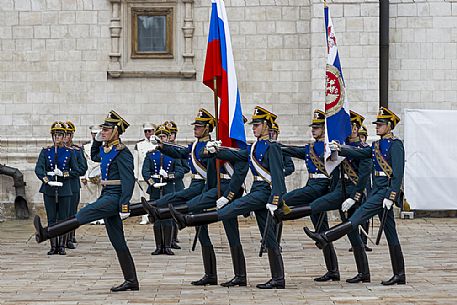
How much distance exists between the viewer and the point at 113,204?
428 inches

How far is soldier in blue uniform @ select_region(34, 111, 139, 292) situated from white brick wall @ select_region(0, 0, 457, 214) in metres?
9.04

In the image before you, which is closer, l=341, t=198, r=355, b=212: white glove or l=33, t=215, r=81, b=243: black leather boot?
l=33, t=215, r=81, b=243: black leather boot

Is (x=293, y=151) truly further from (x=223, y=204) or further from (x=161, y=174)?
(x=161, y=174)

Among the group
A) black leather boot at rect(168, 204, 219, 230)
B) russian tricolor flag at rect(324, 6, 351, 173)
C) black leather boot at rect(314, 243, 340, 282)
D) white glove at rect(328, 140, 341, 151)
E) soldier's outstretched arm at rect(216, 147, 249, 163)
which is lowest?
black leather boot at rect(314, 243, 340, 282)

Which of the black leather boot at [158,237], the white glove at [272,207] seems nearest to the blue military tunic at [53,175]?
the black leather boot at [158,237]

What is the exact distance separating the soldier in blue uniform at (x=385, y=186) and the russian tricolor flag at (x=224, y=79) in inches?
39.4

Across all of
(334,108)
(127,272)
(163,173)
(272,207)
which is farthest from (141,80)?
(272,207)

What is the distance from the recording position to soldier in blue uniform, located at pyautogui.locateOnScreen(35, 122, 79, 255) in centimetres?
1541

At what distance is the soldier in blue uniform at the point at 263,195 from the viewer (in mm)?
10953

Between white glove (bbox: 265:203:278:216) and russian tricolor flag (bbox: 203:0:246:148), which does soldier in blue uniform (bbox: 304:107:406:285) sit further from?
russian tricolor flag (bbox: 203:0:246:148)

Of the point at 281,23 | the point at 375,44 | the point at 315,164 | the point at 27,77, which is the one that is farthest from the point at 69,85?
the point at 315,164

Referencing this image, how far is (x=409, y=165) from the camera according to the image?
65.5ft

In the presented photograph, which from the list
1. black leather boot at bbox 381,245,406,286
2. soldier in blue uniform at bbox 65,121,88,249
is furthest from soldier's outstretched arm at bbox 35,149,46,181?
black leather boot at bbox 381,245,406,286

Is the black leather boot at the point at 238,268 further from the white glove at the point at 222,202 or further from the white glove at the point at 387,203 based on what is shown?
the white glove at the point at 387,203
